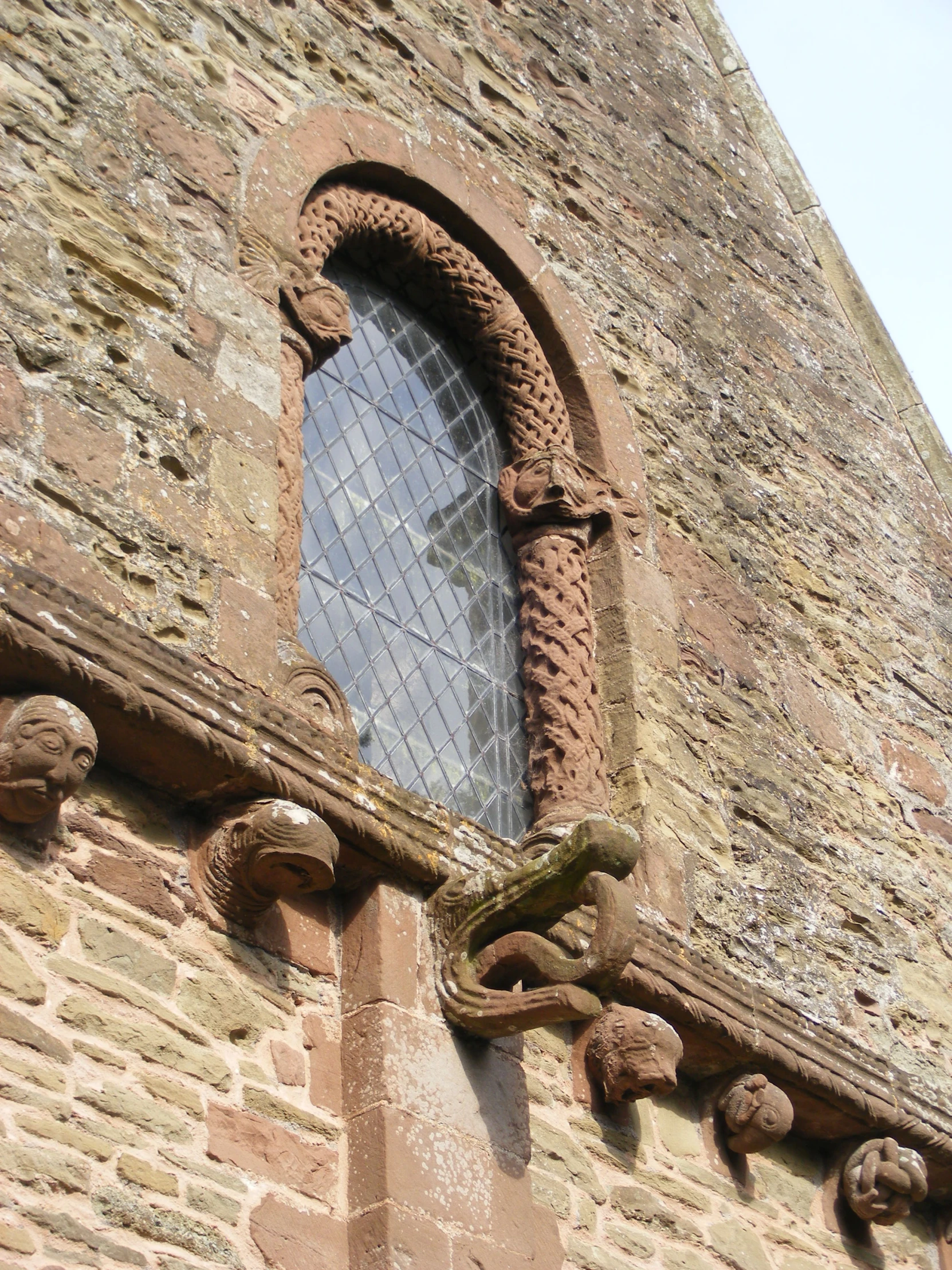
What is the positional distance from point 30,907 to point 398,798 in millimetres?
1046

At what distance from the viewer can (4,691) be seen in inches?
139

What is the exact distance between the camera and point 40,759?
11.0 ft

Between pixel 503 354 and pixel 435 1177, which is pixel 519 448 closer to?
pixel 503 354

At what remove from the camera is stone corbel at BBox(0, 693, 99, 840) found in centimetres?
336

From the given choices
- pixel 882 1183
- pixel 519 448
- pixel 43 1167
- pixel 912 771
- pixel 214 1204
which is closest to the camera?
pixel 43 1167

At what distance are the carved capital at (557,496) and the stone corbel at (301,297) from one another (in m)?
0.94

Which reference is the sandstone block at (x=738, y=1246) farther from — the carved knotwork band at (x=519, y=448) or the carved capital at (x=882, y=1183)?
the carved knotwork band at (x=519, y=448)

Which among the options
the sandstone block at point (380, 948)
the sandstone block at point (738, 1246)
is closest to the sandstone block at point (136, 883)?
the sandstone block at point (380, 948)

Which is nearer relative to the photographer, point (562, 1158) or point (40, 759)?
point (40, 759)

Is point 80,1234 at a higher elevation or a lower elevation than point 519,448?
lower

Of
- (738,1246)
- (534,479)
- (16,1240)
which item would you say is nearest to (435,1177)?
(16,1240)

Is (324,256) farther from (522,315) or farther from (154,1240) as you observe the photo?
(154,1240)

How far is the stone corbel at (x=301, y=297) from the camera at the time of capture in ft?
16.5

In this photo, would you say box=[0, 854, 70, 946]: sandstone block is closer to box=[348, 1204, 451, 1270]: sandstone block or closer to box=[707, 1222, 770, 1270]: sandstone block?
box=[348, 1204, 451, 1270]: sandstone block
